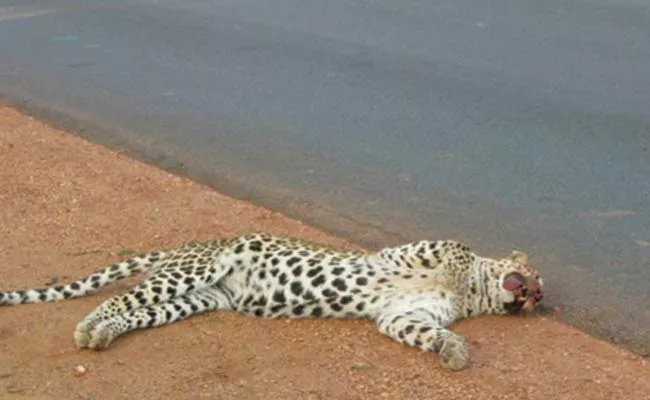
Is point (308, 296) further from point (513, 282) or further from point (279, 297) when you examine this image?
point (513, 282)

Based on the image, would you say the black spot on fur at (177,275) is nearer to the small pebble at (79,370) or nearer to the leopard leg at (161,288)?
the leopard leg at (161,288)

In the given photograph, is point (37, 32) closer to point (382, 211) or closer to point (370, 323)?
point (382, 211)

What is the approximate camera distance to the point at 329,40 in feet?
43.9

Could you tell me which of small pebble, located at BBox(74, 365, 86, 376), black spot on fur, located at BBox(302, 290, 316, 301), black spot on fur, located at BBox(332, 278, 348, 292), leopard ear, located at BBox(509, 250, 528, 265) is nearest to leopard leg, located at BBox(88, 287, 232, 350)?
small pebble, located at BBox(74, 365, 86, 376)

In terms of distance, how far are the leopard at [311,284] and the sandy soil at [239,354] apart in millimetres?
94

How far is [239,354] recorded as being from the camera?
259 inches

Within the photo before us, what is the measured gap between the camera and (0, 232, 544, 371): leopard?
23.4 ft

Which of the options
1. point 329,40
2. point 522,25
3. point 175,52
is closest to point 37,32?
point 175,52

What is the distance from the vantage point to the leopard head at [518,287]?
23.4 feet

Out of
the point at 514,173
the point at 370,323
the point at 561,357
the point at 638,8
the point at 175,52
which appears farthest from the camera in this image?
the point at 638,8

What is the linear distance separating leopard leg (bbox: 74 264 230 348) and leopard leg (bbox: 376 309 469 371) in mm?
1042

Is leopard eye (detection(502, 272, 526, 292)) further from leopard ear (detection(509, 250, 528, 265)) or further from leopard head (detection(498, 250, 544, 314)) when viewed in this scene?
leopard ear (detection(509, 250, 528, 265))

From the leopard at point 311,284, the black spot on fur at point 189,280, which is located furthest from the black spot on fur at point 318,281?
the black spot on fur at point 189,280

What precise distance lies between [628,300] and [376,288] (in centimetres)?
144
